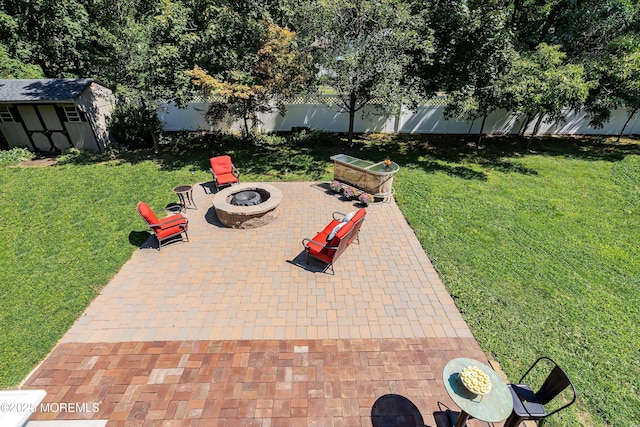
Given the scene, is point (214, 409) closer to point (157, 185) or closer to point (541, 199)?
point (157, 185)

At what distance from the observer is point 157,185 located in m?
10.8

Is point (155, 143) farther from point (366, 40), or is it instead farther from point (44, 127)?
point (366, 40)

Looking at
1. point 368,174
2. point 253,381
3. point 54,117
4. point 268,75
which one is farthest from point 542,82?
point 54,117

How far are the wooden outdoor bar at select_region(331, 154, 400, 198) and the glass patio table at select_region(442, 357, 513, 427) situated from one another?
670 centimetres

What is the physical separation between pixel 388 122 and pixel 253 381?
52.8 feet

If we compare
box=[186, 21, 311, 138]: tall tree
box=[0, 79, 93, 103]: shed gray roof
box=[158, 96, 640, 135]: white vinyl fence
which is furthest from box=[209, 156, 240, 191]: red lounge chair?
box=[0, 79, 93, 103]: shed gray roof

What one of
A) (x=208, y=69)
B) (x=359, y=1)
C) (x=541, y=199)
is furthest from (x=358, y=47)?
(x=541, y=199)

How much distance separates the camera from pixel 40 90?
13.5m

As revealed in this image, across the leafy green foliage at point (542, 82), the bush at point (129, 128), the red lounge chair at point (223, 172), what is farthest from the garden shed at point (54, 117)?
the leafy green foliage at point (542, 82)

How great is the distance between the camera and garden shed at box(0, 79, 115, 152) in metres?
13.4

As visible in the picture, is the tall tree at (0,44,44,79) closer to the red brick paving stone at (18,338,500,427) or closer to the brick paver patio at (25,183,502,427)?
the brick paver patio at (25,183,502,427)

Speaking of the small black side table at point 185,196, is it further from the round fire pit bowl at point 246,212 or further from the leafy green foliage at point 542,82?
the leafy green foliage at point 542,82

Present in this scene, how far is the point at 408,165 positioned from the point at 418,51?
495 centimetres

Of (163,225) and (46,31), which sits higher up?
(46,31)
